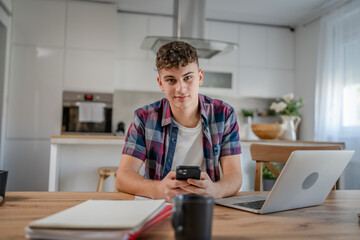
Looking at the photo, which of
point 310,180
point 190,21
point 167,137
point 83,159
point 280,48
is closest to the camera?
point 310,180

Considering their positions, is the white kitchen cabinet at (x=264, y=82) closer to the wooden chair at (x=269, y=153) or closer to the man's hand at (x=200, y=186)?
the wooden chair at (x=269, y=153)

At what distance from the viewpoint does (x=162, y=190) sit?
102 cm

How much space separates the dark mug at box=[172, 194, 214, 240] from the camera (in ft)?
1.73

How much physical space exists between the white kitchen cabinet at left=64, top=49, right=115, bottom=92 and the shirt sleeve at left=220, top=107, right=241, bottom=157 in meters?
2.83

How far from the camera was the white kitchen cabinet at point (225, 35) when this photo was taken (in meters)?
4.69

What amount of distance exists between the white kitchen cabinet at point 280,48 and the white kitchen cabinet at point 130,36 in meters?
1.89

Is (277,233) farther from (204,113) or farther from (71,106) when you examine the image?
(71,106)

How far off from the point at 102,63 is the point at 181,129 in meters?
2.88

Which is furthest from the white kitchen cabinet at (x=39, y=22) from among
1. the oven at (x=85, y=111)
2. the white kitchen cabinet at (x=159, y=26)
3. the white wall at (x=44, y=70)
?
the white kitchen cabinet at (x=159, y=26)

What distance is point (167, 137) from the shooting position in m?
1.49

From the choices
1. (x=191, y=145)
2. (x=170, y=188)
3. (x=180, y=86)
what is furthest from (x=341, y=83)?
(x=170, y=188)

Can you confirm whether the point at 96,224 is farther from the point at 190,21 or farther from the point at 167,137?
the point at 190,21

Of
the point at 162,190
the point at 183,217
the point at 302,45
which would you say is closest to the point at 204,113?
the point at 162,190

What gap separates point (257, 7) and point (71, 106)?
2683mm
